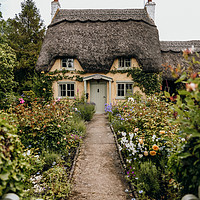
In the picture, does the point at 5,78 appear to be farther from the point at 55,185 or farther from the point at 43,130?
the point at 55,185

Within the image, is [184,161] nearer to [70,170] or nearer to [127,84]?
[70,170]

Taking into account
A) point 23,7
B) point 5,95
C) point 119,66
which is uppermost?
point 23,7

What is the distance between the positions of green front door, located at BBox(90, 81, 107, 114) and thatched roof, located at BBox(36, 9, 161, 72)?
3.37ft

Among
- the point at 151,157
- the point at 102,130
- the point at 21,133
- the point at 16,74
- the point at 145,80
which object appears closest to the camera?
the point at 151,157

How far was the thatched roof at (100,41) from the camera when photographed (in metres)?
12.0

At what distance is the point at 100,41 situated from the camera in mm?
12609

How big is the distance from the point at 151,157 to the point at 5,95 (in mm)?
11408

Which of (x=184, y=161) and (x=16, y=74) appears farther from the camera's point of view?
(x=16, y=74)

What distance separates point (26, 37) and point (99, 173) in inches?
807

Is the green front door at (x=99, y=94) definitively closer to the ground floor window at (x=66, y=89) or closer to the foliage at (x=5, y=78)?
Answer: the ground floor window at (x=66, y=89)

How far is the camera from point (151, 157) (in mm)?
3891

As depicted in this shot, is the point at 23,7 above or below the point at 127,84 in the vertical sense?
above

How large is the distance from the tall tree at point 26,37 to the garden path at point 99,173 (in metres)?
15.6

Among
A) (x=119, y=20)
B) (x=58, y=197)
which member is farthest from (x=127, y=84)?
(x=58, y=197)
